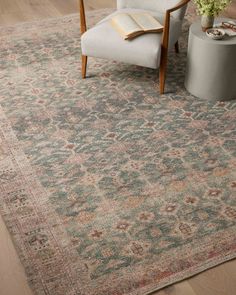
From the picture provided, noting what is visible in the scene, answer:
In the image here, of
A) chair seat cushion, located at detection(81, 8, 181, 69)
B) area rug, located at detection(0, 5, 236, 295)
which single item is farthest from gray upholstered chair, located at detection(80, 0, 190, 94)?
area rug, located at detection(0, 5, 236, 295)

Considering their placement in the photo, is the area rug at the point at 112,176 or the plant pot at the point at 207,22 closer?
the area rug at the point at 112,176

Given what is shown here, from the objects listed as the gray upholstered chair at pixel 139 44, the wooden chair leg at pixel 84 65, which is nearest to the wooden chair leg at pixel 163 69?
the gray upholstered chair at pixel 139 44

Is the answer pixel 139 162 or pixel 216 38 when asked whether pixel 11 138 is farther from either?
pixel 216 38

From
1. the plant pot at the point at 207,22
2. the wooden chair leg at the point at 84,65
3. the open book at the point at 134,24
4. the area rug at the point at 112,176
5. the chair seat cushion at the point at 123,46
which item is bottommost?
the area rug at the point at 112,176

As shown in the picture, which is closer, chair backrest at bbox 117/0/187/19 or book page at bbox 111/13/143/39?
book page at bbox 111/13/143/39

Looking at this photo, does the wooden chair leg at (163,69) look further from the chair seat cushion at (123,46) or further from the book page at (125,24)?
the book page at (125,24)

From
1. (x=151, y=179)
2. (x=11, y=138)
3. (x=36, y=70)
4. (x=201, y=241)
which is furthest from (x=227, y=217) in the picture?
(x=36, y=70)

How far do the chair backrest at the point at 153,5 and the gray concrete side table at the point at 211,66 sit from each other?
0.27m

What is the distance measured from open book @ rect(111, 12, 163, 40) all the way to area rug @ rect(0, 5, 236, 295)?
477 millimetres

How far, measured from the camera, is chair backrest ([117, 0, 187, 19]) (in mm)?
3756

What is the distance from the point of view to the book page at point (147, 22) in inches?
136

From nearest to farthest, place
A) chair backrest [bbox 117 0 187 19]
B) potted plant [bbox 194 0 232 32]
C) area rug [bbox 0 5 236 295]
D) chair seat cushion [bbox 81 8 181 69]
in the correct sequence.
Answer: area rug [bbox 0 5 236 295] → potted plant [bbox 194 0 232 32] → chair seat cushion [bbox 81 8 181 69] → chair backrest [bbox 117 0 187 19]

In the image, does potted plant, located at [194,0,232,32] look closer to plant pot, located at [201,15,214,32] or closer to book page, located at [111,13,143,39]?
plant pot, located at [201,15,214,32]

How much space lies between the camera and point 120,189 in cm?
271
